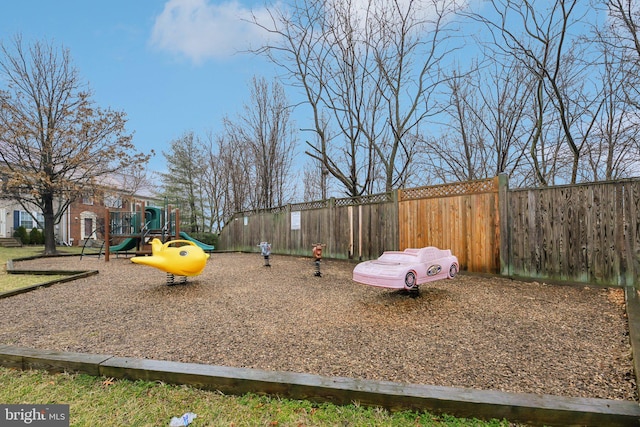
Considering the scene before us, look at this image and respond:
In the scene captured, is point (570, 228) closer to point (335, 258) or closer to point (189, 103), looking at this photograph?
point (335, 258)

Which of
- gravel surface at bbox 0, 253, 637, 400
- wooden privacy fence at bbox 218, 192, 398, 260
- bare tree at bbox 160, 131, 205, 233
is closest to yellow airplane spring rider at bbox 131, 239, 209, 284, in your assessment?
gravel surface at bbox 0, 253, 637, 400

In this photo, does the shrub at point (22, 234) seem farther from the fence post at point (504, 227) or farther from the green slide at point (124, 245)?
the fence post at point (504, 227)

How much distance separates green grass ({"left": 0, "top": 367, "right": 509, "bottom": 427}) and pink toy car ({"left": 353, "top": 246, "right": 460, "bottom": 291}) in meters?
2.13

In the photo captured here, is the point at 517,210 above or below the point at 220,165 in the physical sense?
below

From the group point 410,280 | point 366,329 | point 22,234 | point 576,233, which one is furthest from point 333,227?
point 22,234

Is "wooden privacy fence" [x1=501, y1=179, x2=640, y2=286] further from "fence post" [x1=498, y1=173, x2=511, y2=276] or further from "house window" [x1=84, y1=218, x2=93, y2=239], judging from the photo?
"house window" [x1=84, y1=218, x2=93, y2=239]

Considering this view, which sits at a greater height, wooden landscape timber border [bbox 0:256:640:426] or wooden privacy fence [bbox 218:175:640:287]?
wooden privacy fence [bbox 218:175:640:287]

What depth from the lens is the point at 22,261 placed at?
982cm

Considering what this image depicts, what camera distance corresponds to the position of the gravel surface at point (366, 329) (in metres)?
2.36

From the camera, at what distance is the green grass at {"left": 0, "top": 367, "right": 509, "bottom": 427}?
1.79m

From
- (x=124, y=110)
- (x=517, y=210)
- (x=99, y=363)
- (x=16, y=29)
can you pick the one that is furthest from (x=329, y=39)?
(x=16, y=29)

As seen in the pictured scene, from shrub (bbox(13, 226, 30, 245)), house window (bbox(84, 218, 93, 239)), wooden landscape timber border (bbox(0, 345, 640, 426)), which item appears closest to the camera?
wooden landscape timber border (bbox(0, 345, 640, 426))

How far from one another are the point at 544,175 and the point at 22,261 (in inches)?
647

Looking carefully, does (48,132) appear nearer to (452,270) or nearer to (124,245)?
(124,245)
